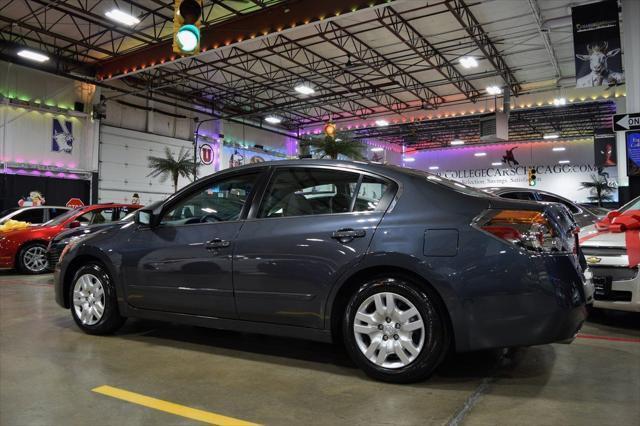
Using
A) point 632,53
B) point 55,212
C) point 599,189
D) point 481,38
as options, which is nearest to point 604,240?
point 632,53

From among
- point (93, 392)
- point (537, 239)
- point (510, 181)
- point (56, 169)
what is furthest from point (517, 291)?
point (510, 181)

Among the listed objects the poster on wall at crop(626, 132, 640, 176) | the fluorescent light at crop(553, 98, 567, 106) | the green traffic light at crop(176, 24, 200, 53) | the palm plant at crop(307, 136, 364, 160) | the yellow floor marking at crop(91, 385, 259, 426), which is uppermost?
the fluorescent light at crop(553, 98, 567, 106)

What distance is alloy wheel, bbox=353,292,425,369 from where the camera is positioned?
9.53ft

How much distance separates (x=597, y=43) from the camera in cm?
1123

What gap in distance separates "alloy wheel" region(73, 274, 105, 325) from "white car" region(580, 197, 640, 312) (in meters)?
4.27

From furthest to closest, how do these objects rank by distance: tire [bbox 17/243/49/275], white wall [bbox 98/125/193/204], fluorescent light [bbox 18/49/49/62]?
1. white wall [bbox 98/125/193/204]
2. fluorescent light [bbox 18/49/49/62]
3. tire [bbox 17/243/49/275]

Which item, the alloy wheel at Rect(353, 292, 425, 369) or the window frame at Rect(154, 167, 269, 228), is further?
the window frame at Rect(154, 167, 269, 228)

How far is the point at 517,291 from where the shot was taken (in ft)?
8.94

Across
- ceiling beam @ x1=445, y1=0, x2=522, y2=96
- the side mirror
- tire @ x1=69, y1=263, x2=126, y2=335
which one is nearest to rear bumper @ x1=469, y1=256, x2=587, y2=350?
the side mirror

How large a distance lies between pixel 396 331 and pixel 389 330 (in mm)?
44

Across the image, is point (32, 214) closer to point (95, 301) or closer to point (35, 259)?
point (35, 259)

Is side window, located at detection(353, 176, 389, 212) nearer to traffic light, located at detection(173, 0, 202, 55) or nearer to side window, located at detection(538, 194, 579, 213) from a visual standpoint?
traffic light, located at detection(173, 0, 202, 55)

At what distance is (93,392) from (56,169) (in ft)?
63.0

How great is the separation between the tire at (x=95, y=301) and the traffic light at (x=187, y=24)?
225 centimetres
